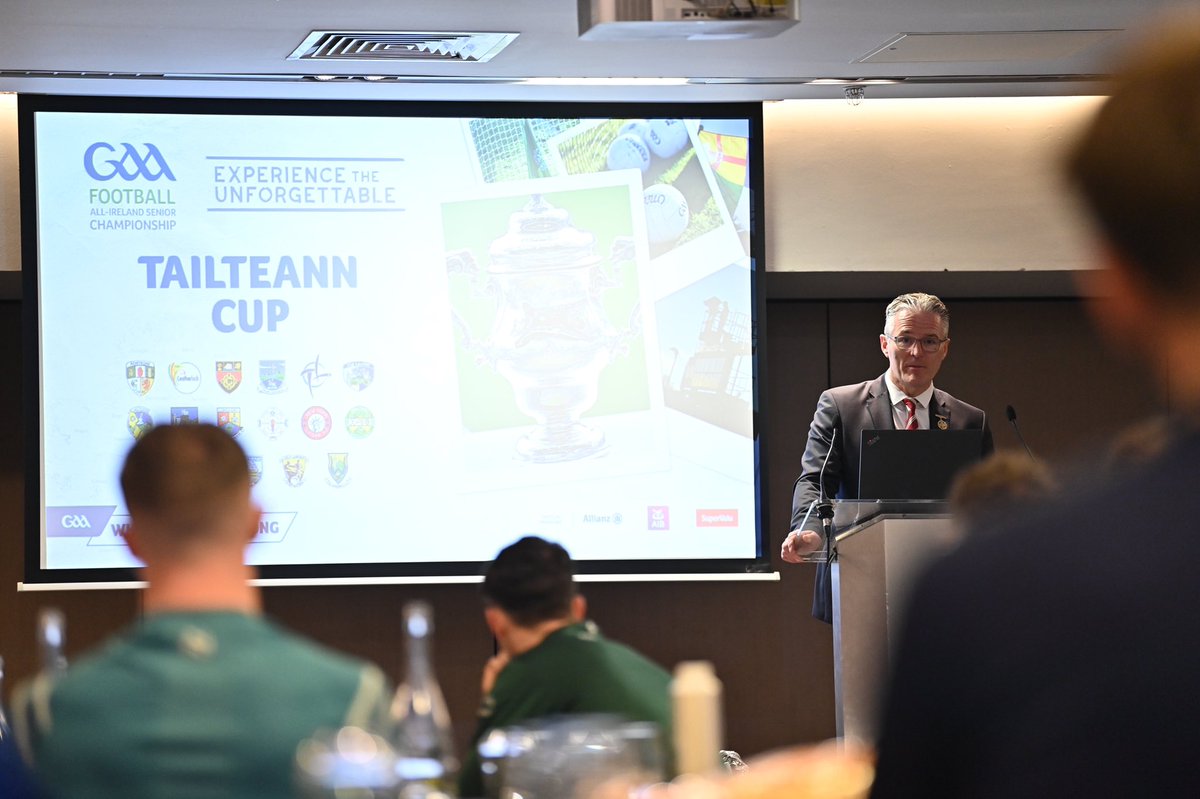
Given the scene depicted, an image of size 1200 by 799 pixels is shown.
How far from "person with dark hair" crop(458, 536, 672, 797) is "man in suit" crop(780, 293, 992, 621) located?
249 cm

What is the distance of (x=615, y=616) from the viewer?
6.27 meters

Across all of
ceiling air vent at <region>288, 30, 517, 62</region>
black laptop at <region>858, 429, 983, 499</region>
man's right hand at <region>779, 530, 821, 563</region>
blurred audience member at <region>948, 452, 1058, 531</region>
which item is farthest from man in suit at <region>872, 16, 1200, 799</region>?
ceiling air vent at <region>288, 30, 517, 62</region>

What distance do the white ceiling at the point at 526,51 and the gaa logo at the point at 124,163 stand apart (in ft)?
0.69

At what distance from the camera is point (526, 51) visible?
5.25m

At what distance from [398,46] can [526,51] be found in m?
0.44

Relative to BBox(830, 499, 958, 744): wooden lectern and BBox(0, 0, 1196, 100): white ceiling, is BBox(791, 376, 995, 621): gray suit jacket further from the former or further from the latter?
BBox(0, 0, 1196, 100): white ceiling

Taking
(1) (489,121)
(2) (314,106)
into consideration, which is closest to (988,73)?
(1) (489,121)

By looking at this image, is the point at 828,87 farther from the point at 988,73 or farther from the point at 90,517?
the point at 90,517

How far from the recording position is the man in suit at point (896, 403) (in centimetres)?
507

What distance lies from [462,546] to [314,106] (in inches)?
69.2

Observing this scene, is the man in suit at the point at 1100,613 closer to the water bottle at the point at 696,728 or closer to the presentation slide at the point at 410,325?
the water bottle at the point at 696,728

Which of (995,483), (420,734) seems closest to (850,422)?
(995,483)

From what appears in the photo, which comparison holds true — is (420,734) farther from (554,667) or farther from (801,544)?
(801,544)

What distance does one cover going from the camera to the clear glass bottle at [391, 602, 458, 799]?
1.46 metres
